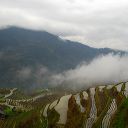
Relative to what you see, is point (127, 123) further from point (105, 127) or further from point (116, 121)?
point (105, 127)

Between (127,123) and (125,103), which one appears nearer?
(127,123)

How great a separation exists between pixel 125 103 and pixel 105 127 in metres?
19.3

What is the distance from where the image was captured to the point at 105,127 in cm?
19075

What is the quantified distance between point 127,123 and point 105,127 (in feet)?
94.7

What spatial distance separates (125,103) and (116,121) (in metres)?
17.9

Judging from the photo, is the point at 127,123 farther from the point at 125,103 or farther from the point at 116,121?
the point at 125,103

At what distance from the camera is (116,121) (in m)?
172

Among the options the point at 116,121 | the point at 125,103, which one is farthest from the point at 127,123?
the point at 125,103

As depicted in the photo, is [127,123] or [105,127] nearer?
[127,123]

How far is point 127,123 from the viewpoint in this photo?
538 ft

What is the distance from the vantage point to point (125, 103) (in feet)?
611

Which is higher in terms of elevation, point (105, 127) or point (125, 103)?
point (125, 103)
